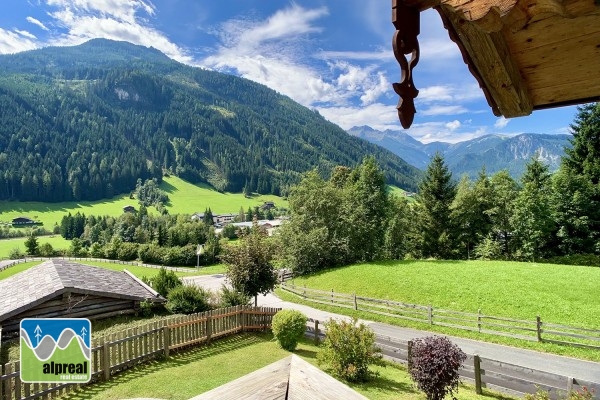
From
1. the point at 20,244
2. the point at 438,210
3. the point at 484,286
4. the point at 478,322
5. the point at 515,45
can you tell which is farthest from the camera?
the point at 20,244

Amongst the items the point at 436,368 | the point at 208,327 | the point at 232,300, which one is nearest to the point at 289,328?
the point at 208,327

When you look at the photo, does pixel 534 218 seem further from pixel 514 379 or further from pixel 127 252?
pixel 127 252

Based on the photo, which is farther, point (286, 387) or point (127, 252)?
point (127, 252)

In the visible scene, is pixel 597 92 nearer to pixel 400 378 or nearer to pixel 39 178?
pixel 400 378

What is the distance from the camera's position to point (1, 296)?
54.4 feet

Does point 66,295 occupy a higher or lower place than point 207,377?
higher

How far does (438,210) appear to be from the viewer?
40938 mm

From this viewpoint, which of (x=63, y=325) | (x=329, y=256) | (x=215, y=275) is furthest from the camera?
(x=215, y=275)

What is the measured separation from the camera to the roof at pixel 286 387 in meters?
1.55

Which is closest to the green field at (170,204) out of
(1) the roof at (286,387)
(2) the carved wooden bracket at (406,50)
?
(1) the roof at (286,387)

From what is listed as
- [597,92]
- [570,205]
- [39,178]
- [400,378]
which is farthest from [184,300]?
[39,178]

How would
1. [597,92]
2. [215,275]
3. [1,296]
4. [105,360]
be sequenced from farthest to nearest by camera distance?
[215,275]
[1,296]
[105,360]
[597,92]

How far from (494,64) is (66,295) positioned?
1805 cm

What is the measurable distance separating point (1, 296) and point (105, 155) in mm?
192731
